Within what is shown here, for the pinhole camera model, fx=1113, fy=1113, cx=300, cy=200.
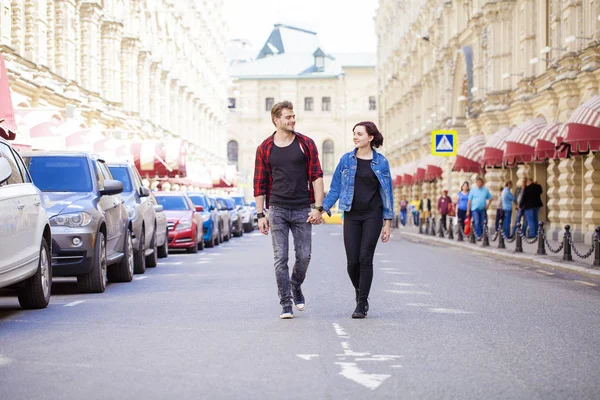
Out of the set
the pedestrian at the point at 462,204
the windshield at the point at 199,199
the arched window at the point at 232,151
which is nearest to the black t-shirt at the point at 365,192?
the windshield at the point at 199,199

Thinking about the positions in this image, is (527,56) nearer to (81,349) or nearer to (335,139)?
(81,349)

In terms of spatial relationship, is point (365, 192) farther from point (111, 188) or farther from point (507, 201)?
point (507, 201)

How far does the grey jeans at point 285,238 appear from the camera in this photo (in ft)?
35.0

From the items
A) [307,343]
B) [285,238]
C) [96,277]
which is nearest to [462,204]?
[96,277]

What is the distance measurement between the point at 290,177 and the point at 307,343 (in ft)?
7.50

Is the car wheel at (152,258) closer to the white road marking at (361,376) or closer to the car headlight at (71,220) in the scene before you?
the car headlight at (71,220)

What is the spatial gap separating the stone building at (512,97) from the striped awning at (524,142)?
4 cm

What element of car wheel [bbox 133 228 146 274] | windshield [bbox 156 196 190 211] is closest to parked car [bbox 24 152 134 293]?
car wheel [bbox 133 228 146 274]

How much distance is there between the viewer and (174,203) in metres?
27.0

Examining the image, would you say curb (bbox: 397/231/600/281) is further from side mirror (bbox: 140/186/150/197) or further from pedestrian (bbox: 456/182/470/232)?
side mirror (bbox: 140/186/150/197)

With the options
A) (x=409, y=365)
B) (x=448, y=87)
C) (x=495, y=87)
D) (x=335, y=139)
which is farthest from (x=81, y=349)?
(x=335, y=139)

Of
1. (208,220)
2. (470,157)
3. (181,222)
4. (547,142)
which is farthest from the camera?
(470,157)

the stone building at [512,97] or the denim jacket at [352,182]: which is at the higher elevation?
the stone building at [512,97]

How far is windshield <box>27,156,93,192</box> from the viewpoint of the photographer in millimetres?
14688
